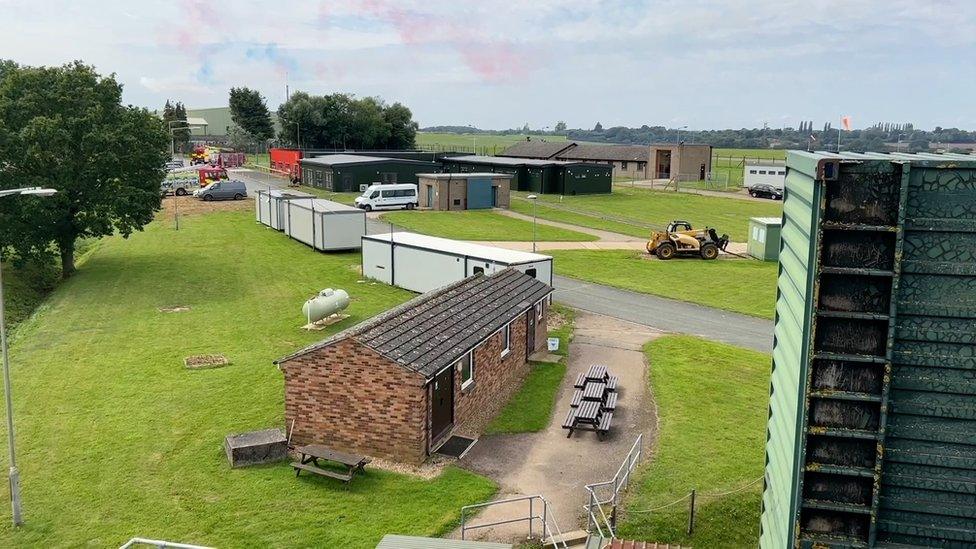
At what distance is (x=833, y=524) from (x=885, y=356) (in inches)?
63.6

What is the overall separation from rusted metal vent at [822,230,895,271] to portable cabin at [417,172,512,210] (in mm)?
49780

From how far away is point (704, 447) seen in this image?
16.6m

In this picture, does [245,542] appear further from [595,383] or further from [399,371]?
[595,383]

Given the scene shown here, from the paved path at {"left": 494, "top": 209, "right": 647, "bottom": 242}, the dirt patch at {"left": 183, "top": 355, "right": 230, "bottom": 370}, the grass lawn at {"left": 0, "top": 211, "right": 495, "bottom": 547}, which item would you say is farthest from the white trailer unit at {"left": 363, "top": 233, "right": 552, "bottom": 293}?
the paved path at {"left": 494, "top": 209, "right": 647, "bottom": 242}

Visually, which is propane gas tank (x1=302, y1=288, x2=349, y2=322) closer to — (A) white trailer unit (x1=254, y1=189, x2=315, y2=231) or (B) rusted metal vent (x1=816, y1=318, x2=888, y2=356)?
(A) white trailer unit (x1=254, y1=189, x2=315, y2=231)

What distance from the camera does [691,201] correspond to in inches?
2761

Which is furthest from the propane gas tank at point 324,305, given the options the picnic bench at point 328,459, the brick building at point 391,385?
the picnic bench at point 328,459

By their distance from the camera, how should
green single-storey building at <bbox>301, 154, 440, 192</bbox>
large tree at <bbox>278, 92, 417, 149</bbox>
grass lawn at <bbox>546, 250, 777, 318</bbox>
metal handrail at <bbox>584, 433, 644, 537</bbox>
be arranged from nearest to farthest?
metal handrail at <bbox>584, 433, 644, 537</bbox> → grass lawn at <bbox>546, 250, 777, 318</bbox> → green single-storey building at <bbox>301, 154, 440, 192</bbox> → large tree at <bbox>278, 92, 417, 149</bbox>

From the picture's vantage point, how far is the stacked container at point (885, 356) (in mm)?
6488

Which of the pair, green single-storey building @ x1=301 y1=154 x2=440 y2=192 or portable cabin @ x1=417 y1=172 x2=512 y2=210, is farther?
green single-storey building @ x1=301 y1=154 x2=440 y2=192

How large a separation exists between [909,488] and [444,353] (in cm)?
1089

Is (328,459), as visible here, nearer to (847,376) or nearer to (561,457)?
(561,457)

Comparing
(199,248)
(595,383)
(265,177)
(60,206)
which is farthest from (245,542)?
(265,177)

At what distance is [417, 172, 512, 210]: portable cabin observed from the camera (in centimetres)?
5628
